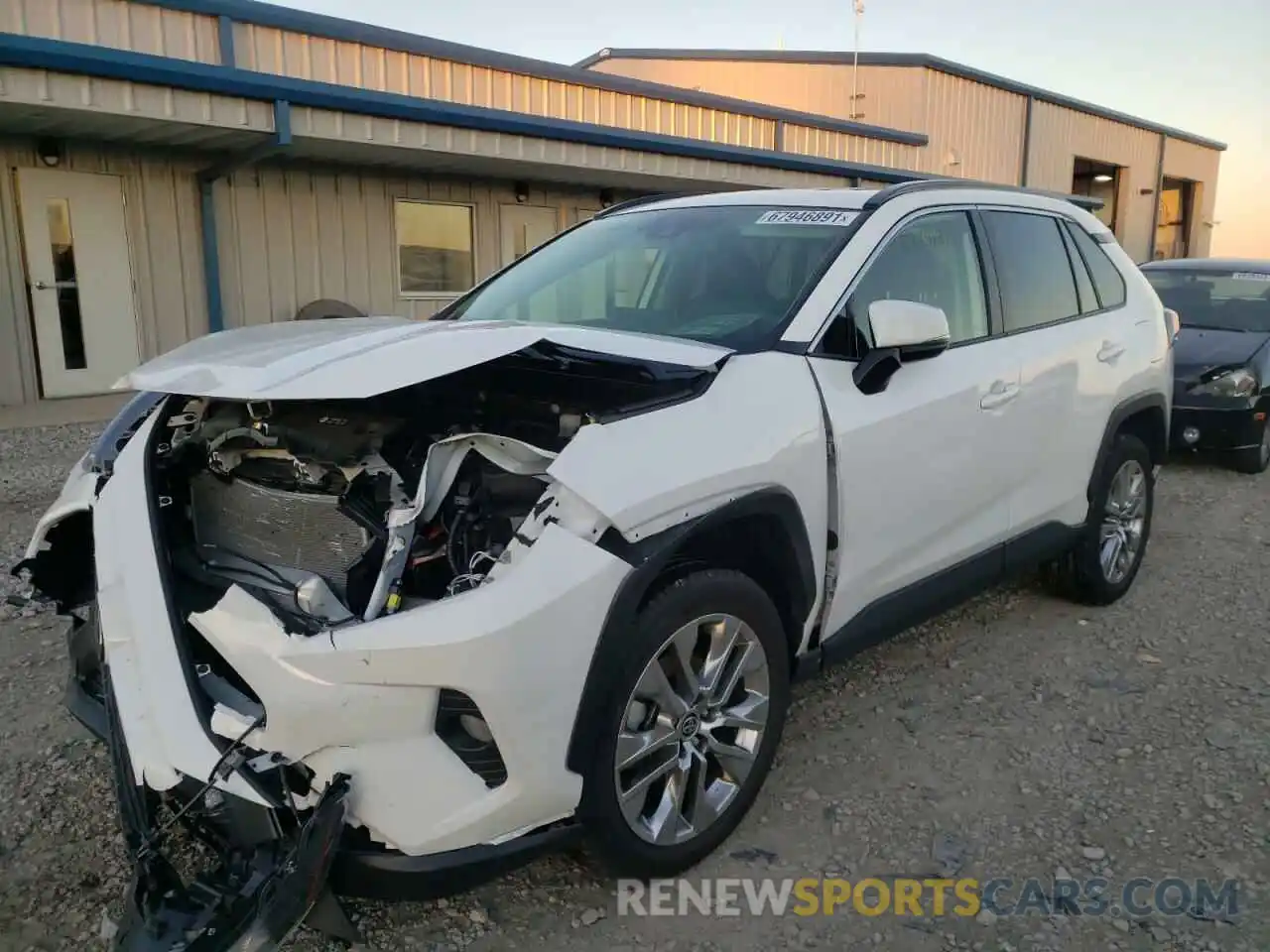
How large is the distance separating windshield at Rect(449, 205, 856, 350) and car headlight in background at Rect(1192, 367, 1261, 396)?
569 centimetres

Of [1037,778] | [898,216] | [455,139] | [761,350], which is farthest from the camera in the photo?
[455,139]

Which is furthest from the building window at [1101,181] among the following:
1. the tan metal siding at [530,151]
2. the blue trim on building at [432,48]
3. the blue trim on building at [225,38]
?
the blue trim on building at [225,38]

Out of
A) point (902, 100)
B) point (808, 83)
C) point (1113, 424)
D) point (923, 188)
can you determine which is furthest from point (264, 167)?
point (808, 83)

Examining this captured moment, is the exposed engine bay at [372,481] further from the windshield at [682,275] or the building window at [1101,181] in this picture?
the building window at [1101,181]

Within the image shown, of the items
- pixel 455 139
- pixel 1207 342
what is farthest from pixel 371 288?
pixel 1207 342

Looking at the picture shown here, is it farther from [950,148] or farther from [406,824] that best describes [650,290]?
[950,148]

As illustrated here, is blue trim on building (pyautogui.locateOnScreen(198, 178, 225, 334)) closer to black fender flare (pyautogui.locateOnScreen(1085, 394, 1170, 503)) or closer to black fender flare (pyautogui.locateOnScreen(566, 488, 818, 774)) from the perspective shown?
black fender flare (pyautogui.locateOnScreen(1085, 394, 1170, 503))

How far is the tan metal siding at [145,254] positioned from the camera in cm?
918

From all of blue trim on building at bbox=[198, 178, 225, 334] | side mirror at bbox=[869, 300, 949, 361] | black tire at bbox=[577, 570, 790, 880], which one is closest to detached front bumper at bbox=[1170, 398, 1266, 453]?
side mirror at bbox=[869, 300, 949, 361]

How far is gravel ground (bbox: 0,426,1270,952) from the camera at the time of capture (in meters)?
2.52

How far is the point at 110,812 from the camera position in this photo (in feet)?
9.62

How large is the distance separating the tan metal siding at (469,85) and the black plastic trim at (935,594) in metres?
9.00

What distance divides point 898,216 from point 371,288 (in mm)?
9387

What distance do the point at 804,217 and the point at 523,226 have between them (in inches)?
406
